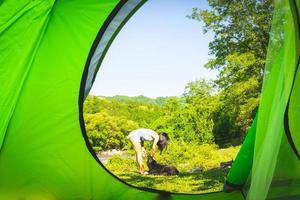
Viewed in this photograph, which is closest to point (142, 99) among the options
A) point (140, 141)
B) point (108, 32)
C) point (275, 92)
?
point (140, 141)

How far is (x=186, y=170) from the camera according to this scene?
9.23 feet

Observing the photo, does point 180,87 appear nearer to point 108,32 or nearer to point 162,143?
point 162,143

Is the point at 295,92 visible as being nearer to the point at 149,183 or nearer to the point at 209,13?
the point at 149,183

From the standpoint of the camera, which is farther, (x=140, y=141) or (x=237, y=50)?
(x=237, y=50)

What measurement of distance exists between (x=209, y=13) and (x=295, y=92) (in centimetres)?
372

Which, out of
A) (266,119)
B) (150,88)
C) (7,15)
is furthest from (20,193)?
(150,88)

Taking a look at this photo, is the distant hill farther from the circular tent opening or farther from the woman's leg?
the woman's leg

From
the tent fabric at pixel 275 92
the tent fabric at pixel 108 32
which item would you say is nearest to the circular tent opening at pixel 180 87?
the tent fabric at pixel 108 32

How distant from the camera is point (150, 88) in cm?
388

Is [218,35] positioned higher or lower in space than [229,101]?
higher

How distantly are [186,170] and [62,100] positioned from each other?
163 centimetres

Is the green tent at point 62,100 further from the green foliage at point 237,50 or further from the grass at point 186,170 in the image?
the green foliage at point 237,50

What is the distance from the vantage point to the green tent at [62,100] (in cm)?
129

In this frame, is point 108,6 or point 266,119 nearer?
point 266,119
